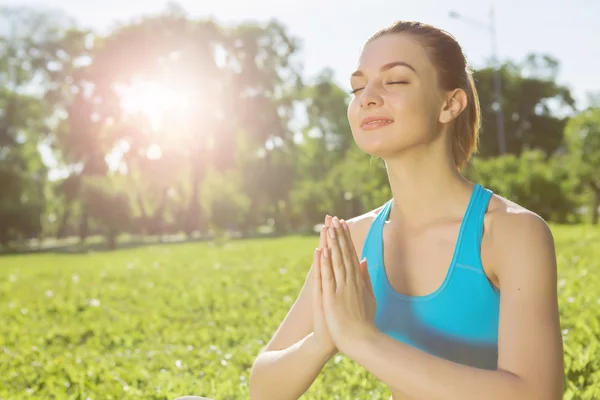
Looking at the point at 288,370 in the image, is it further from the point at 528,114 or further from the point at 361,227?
the point at 528,114

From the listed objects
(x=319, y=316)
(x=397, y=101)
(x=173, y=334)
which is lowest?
(x=173, y=334)

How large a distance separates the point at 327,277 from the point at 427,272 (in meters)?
0.33

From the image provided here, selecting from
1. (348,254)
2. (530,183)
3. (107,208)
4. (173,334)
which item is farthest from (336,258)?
(107,208)

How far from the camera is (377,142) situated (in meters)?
2.10

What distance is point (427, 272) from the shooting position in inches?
83.4

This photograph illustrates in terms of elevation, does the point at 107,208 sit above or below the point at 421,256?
below

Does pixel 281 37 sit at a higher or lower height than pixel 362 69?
lower

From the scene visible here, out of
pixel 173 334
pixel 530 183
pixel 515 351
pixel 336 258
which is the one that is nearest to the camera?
pixel 515 351

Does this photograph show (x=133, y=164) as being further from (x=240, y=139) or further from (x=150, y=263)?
(x=150, y=263)

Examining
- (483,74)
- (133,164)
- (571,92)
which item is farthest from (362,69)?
(571,92)

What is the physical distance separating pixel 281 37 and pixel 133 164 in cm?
1369

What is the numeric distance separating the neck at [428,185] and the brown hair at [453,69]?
0.14 meters

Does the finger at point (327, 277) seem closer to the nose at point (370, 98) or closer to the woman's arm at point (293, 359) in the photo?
the woman's arm at point (293, 359)

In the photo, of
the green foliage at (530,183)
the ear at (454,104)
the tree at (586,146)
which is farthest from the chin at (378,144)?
the tree at (586,146)
